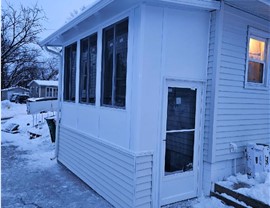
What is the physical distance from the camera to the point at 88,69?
18.7 feet

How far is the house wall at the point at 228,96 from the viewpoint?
4559 millimetres

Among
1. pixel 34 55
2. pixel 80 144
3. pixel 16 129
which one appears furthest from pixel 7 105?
pixel 80 144

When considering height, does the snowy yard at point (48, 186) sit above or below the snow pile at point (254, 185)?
below

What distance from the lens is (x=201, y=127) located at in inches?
185

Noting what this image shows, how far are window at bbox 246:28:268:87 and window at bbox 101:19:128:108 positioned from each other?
8.79ft

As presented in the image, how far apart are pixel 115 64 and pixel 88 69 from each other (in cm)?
137

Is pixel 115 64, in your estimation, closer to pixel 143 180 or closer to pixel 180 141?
pixel 180 141

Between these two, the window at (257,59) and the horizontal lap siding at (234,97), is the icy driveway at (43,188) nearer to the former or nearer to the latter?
the horizontal lap siding at (234,97)

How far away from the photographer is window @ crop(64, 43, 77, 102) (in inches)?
261

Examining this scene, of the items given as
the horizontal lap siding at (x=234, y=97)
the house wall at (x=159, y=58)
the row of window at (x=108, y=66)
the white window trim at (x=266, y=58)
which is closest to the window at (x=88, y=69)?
the row of window at (x=108, y=66)

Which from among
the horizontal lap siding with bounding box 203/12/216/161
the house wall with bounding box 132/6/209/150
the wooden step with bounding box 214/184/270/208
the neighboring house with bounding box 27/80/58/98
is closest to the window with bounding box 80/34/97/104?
the house wall with bounding box 132/6/209/150

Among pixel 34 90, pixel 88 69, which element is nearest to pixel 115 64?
pixel 88 69

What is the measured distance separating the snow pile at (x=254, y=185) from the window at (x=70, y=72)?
4278 millimetres

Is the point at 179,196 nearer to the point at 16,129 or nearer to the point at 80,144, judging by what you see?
the point at 80,144
